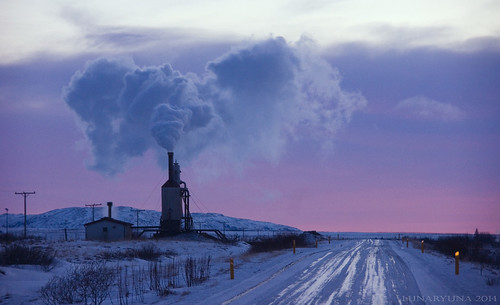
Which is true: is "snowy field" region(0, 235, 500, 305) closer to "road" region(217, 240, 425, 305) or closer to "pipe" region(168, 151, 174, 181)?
"road" region(217, 240, 425, 305)

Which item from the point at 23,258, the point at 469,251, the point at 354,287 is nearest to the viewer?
the point at 354,287

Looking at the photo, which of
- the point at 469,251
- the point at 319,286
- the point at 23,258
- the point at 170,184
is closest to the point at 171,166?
the point at 170,184

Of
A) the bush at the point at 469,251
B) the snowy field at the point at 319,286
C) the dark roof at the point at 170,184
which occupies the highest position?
the dark roof at the point at 170,184

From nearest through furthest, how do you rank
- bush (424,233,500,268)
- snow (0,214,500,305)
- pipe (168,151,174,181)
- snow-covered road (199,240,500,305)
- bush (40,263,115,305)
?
snow-covered road (199,240,500,305), snow (0,214,500,305), bush (40,263,115,305), bush (424,233,500,268), pipe (168,151,174,181)

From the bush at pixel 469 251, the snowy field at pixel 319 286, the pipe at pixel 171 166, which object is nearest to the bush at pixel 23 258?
the snowy field at pixel 319 286

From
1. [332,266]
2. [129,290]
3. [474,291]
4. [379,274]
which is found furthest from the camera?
[332,266]

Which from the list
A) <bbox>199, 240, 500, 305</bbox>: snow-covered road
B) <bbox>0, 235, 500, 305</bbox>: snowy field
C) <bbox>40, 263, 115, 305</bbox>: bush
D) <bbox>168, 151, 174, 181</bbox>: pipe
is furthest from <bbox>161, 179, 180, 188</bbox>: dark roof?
<bbox>40, 263, 115, 305</bbox>: bush

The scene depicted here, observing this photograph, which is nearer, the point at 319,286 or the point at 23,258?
the point at 319,286

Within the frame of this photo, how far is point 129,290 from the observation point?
23.6 m

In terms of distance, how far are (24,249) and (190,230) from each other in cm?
3902

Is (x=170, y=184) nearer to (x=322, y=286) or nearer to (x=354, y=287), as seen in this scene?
(x=322, y=286)

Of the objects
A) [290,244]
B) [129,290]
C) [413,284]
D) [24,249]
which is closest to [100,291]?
[129,290]

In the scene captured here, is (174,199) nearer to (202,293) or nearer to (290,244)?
(290,244)

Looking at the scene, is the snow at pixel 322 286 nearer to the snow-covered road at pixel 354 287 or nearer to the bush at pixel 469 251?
the snow-covered road at pixel 354 287
